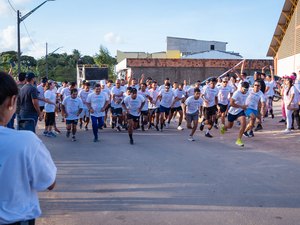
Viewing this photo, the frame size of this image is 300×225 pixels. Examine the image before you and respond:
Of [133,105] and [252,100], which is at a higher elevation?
[252,100]

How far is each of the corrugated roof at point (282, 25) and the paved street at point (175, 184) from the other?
19803 mm

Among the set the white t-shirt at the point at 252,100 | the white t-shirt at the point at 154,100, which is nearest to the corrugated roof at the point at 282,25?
the white t-shirt at the point at 154,100

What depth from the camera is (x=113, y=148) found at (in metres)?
10.8

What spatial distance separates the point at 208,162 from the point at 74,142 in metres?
4.87

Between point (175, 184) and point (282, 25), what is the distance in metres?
26.9

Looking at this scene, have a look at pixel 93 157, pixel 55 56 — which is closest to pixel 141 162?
pixel 93 157

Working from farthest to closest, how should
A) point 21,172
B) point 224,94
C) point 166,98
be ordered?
point 166,98
point 224,94
point 21,172

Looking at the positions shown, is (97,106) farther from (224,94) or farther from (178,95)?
(224,94)

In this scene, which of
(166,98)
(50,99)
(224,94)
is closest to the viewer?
(50,99)

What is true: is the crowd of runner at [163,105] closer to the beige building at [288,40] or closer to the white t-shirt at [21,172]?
the white t-shirt at [21,172]

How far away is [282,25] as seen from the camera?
30.7 m

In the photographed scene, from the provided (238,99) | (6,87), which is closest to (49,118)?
(238,99)

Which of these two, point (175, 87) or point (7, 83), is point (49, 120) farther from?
point (7, 83)

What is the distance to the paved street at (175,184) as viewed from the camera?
17.3 ft
